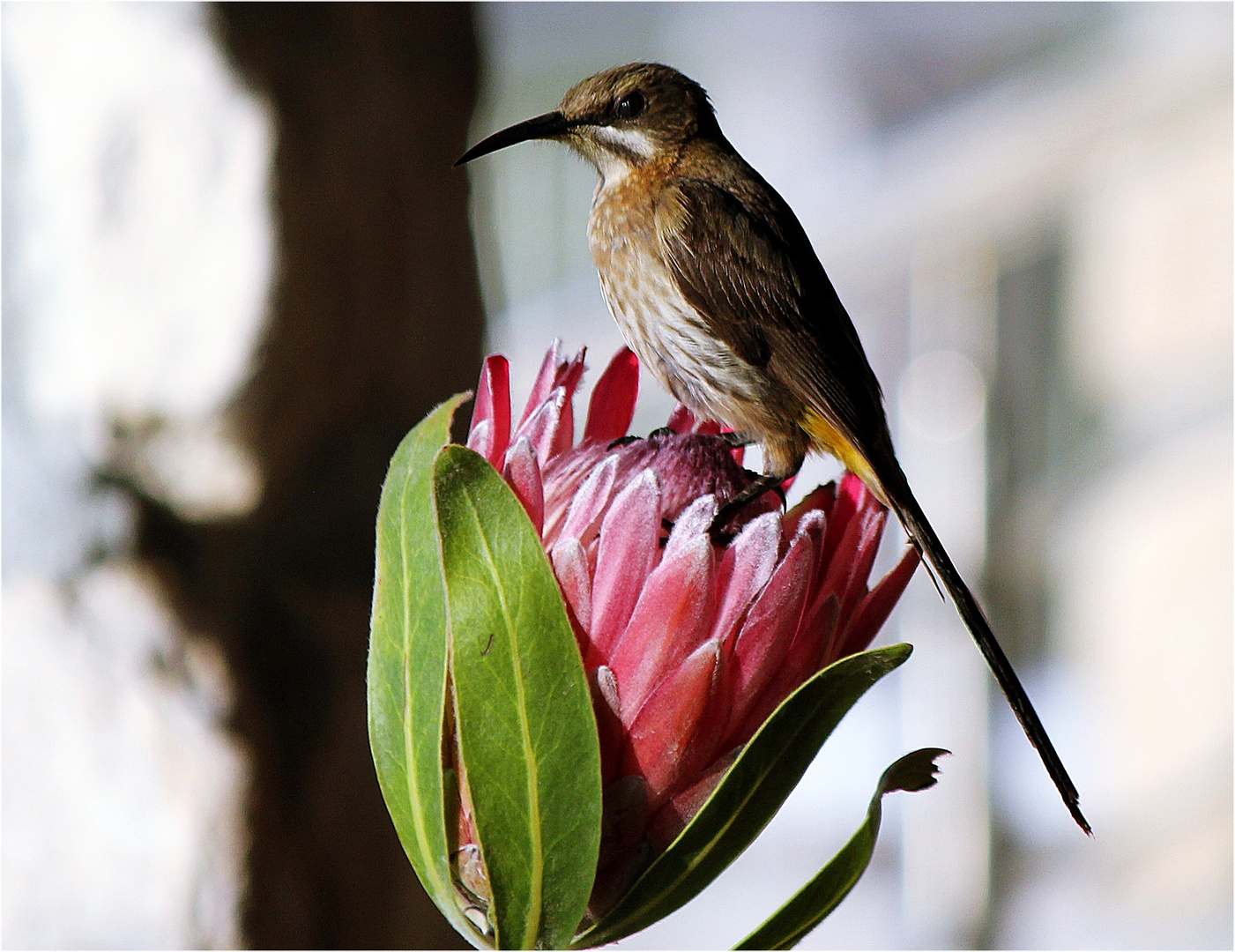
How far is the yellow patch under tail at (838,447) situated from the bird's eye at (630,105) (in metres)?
0.14

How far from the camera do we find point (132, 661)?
981 millimetres

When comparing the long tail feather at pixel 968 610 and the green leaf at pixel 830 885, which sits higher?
the long tail feather at pixel 968 610

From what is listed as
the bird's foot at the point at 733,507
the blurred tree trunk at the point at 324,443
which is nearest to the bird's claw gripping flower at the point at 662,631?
the bird's foot at the point at 733,507

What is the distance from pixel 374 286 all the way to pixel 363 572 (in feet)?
0.89

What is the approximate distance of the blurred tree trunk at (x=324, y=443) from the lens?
39.5 inches

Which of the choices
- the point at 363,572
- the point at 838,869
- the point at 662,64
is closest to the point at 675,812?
the point at 838,869

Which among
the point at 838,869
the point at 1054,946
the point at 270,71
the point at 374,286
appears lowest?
the point at 1054,946

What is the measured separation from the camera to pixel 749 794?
30 cm

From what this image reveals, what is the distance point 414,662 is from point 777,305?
0.20 m

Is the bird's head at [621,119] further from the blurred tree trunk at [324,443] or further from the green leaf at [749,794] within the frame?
the blurred tree trunk at [324,443]

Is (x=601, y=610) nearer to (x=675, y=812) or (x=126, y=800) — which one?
(x=675, y=812)

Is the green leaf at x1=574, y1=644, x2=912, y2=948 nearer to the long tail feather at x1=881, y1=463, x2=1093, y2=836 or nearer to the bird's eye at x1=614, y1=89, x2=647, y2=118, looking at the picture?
the long tail feather at x1=881, y1=463, x2=1093, y2=836

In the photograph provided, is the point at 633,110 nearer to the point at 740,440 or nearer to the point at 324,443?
the point at 740,440

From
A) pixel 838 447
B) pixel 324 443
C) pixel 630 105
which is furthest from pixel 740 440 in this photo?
pixel 324 443
